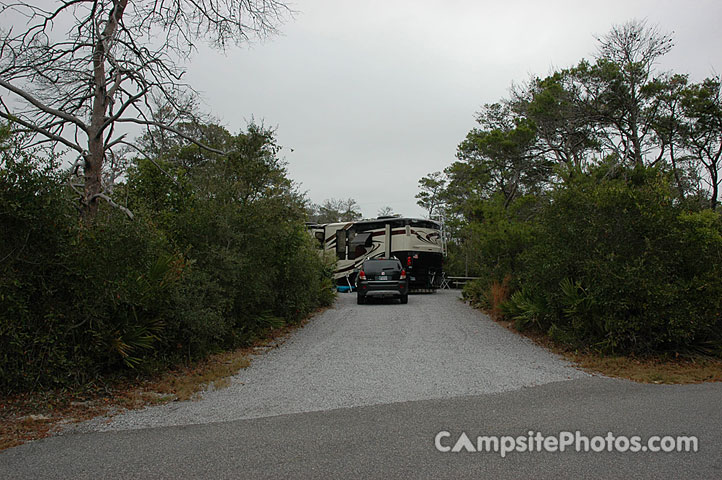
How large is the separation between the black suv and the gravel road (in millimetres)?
4673

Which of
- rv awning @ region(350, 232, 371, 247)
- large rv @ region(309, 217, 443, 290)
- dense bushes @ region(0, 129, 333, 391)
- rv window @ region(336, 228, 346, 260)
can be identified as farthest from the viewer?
rv window @ region(336, 228, 346, 260)

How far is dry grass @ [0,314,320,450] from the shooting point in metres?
5.29

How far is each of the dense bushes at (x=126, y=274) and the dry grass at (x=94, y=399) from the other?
0.69 ft

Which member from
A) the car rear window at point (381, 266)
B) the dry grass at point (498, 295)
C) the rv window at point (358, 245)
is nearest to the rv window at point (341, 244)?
the rv window at point (358, 245)

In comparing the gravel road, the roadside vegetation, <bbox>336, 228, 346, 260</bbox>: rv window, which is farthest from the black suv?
<bbox>336, 228, 346, 260</bbox>: rv window

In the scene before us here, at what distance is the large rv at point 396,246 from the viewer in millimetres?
22812

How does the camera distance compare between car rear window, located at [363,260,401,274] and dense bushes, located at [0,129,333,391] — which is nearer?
dense bushes, located at [0,129,333,391]

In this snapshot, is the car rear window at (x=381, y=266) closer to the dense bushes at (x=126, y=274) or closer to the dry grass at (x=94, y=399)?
the dense bushes at (x=126, y=274)

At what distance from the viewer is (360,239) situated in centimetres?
2441

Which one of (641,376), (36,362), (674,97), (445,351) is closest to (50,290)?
(36,362)

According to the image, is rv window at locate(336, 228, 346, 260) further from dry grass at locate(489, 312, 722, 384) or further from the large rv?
dry grass at locate(489, 312, 722, 384)

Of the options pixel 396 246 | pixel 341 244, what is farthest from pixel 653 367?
pixel 341 244

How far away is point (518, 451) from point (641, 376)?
Result: 4.25 m

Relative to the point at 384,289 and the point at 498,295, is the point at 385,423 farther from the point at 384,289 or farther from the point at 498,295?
the point at 384,289
